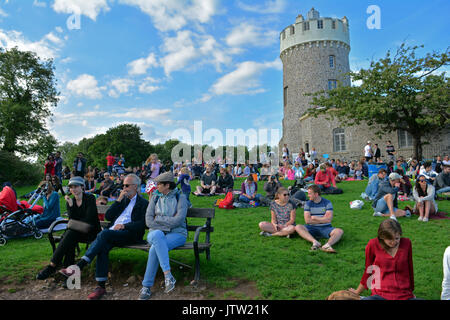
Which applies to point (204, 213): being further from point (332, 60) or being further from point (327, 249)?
point (332, 60)

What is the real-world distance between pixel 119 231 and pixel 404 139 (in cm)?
3093

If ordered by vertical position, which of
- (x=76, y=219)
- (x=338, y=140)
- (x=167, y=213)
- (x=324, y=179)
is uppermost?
(x=338, y=140)

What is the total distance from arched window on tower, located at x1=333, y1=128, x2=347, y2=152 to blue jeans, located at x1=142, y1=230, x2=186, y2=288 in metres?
31.2

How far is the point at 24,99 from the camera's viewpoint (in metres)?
38.2

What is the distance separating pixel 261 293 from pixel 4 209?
714cm

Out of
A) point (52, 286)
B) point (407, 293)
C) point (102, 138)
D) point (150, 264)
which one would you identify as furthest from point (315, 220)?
point (102, 138)

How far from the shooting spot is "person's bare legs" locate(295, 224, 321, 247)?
6273 millimetres

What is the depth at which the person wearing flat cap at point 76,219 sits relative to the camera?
17.0ft

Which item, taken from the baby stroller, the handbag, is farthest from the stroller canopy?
the handbag

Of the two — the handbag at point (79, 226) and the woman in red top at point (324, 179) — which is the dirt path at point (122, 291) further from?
the woman in red top at point (324, 179)

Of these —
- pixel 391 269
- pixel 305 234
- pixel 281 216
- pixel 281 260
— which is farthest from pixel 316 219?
pixel 391 269

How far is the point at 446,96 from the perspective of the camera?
23.1m

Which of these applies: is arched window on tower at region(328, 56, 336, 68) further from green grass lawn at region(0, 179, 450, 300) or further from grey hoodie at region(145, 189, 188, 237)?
grey hoodie at region(145, 189, 188, 237)

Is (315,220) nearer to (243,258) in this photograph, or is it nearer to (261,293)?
(243,258)
